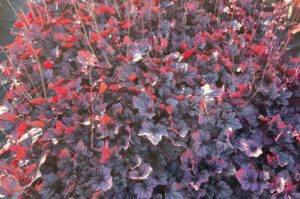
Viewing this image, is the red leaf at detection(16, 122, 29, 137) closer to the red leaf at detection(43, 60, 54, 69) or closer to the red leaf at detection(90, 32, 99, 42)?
the red leaf at detection(43, 60, 54, 69)

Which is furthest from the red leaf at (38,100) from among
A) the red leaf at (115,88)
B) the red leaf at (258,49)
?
the red leaf at (258,49)

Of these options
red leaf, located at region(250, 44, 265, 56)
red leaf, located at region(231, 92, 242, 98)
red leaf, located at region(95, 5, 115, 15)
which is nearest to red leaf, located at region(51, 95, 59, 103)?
red leaf, located at region(95, 5, 115, 15)

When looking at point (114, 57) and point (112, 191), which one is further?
point (114, 57)

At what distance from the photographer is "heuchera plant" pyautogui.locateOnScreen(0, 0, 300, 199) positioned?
2.16 metres

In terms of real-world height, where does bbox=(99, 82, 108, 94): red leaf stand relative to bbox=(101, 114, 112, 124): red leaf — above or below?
above

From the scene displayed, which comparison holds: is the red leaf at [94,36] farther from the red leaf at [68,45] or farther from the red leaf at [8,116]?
the red leaf at [8,116]

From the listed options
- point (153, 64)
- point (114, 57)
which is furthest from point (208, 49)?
point (114, 57)

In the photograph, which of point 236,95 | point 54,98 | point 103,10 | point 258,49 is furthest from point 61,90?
point 258,49

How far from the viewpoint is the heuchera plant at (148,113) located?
2160 millimetres

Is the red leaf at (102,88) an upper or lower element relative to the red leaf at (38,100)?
upper

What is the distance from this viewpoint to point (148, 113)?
89.0 inches

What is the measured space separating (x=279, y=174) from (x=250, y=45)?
0.96m

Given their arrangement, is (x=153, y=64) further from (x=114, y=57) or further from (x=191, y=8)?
(x=191, y=8)

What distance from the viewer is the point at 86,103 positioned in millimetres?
2336
